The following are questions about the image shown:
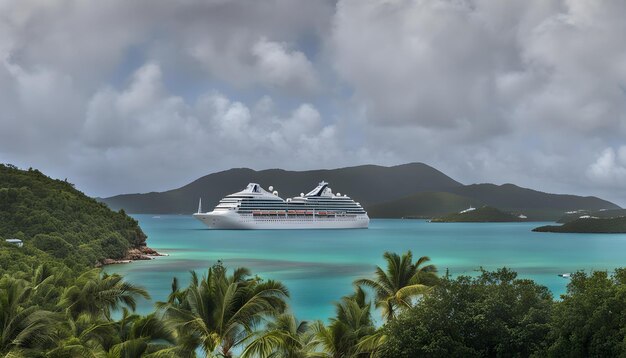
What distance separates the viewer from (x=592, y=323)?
1248cm

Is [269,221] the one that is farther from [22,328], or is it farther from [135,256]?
[22,328]

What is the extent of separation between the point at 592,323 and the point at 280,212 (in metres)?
119

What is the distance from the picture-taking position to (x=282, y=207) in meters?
132

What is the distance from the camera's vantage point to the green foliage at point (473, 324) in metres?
13.8

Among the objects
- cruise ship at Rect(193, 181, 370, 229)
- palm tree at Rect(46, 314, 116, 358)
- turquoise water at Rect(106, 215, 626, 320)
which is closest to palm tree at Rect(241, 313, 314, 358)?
palm tree at Rect(46, 314, 116, 358)

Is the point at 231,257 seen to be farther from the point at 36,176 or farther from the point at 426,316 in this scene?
the point at 426,316

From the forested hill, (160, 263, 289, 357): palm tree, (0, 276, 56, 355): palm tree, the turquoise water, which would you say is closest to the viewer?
(0, 276, 56, 355): palm tree

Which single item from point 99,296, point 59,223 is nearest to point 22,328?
point 99,296

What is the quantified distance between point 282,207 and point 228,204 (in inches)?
489

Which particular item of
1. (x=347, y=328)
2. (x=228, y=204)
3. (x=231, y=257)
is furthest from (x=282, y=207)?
(x=347, y=328)

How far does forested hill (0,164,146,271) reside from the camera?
44781 mm

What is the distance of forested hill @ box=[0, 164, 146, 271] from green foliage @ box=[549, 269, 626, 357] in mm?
32724

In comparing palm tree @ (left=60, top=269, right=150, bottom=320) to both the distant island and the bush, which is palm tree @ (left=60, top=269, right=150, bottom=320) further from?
the distant island

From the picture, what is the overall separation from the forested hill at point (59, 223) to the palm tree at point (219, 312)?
25.8m
